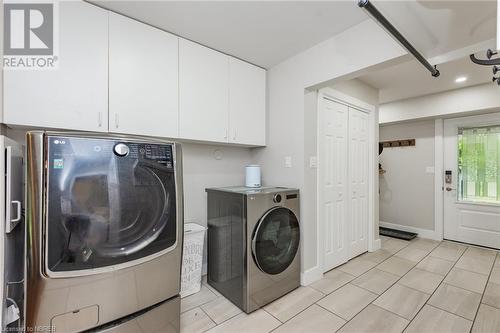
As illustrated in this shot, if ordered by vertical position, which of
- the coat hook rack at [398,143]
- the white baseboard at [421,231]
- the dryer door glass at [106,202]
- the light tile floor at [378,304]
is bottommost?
the light tile floor at [378,304]

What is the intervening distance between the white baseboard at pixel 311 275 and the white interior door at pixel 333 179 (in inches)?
8.2

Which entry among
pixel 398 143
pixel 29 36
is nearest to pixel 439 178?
pixel 398 143

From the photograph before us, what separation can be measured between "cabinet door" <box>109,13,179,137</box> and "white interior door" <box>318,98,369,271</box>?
5.24 feet

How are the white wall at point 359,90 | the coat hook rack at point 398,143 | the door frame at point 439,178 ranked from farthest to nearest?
the coat hook rack at point 398,143 < the door frame at point 439,178 < the white wall at point 359,90

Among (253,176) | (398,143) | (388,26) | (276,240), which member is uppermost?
(388,26)

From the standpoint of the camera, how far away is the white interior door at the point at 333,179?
102 inches

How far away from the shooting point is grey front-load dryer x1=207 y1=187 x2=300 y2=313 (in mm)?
1896

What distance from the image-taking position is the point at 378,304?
202 centimetres

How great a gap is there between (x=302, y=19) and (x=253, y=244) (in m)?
1.85

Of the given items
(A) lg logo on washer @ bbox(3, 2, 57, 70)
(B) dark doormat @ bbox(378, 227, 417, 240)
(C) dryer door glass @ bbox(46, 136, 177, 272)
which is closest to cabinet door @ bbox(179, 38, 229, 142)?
(C) dryer door glass @ bbox(46, 136, 177, 272)

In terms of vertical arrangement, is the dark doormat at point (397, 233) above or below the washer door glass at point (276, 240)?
below

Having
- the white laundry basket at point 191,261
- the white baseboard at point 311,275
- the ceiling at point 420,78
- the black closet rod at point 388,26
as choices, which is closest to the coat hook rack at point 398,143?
the ceiling at point 420,78

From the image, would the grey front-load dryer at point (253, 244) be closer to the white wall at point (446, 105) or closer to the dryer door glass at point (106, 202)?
the dryer door glass at point (106, 202)

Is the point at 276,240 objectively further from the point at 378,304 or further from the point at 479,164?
the point at 479,164
